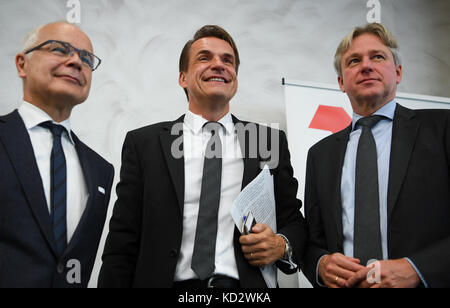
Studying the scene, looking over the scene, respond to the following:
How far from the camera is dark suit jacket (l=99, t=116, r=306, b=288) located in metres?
1.59

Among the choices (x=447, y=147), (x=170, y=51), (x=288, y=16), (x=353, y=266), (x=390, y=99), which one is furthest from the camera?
(x=288, y=16)

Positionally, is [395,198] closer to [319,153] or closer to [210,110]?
[319,153]

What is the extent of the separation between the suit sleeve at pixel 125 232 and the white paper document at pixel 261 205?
501 mm

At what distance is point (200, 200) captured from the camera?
1.67m

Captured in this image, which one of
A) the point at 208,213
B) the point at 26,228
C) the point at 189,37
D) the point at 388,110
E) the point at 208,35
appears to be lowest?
the point at 26,228

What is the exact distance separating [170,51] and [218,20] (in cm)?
55

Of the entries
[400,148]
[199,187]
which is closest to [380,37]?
[400,148]

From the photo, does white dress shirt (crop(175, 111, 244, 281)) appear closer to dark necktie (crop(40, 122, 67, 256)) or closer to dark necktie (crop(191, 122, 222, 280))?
dark necktie (crop(191, 122, 222, 280))

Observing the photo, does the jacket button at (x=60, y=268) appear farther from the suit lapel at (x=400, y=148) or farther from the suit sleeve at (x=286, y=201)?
the suit lapel at (x=400, y=148)

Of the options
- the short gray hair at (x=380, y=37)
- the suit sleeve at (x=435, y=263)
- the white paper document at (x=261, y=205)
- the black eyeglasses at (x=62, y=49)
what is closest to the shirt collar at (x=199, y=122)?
the white paper document at (x=261, y=205)

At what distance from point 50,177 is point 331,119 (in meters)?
2.21

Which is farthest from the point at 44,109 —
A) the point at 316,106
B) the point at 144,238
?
the point at 316,106

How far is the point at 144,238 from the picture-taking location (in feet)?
5.45

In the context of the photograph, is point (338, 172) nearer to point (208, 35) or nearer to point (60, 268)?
point (208, 35)
